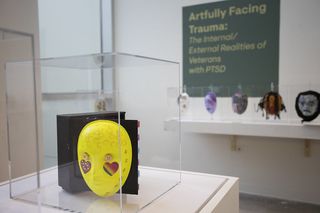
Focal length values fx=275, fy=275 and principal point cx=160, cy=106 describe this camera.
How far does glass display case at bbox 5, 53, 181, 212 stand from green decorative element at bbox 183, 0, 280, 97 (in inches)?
65.5

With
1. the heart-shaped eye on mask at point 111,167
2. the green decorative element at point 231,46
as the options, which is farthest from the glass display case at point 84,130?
the green decorative element at point 231,46

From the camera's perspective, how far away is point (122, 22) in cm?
301

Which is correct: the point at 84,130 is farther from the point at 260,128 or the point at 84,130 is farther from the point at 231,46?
the point at 231,46

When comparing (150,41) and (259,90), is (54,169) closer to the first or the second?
(259,90)

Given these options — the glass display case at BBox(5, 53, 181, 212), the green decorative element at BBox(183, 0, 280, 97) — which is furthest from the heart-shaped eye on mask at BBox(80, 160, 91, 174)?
the green decorative element at BBox(183, 0, 280, 97)

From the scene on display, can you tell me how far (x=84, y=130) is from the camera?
26.5 inches

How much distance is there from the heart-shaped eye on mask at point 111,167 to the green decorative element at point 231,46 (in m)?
1.99

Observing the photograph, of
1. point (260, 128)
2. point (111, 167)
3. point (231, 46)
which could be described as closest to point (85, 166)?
point (111, 167)

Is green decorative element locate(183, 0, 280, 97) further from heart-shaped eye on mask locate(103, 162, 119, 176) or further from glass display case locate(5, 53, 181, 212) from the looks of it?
heart-shaped eye on mask locate(103, 162, 119, 176)

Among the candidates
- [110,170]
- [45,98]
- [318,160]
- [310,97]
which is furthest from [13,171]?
[318,160]

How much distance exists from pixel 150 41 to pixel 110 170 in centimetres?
236

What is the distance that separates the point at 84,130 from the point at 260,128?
1688mm

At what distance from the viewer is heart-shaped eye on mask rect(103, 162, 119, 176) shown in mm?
617

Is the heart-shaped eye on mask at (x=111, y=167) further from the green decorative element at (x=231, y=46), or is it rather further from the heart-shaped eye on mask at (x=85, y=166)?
the green decorative element at (x=231, y=46)
